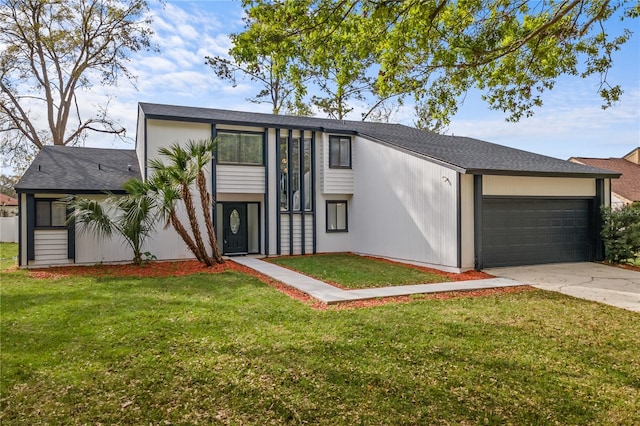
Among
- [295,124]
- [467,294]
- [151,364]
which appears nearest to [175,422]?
[151,364]

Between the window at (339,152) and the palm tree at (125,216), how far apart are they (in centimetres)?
663

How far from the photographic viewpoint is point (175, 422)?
135 inches

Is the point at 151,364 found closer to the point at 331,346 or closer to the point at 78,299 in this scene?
the point at 331,346

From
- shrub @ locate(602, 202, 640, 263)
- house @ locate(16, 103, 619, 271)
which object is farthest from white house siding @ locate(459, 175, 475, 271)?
shrub @ locate(602, 202, 640, 263)

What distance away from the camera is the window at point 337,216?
630 inches

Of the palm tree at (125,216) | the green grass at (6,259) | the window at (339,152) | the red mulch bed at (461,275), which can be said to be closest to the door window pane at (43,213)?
the palm tree at (125,216)

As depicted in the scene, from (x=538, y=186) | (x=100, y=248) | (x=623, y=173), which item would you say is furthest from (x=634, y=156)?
(x=100, y=248)

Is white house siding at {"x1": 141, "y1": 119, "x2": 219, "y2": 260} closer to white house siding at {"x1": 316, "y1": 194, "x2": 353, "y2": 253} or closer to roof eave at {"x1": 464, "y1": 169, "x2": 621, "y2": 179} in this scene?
white house siding at {"x1": 316, "y1": 194, "x2": 353, "y2": 253}

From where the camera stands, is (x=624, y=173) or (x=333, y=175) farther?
(x=624, y=173)

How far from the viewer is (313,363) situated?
4.55 metres

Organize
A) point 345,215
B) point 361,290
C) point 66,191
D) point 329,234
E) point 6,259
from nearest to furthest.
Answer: point 361,290 < point 66,191 < point 6,259 < point 329,234 < point 345,215

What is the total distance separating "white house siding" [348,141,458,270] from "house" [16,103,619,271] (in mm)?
43

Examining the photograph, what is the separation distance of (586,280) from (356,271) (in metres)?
5.48

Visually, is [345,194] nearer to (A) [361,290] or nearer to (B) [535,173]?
(B) [535,173]
